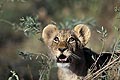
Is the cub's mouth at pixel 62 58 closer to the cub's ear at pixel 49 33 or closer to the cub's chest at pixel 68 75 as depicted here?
the cub's chest at pixel 68 75

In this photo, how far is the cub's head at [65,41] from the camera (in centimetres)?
890

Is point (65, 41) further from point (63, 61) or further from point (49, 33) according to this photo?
point (49, 33)

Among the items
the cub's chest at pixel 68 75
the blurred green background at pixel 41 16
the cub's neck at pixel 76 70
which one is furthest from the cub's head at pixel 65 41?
the blurred green background at pixel 41 16

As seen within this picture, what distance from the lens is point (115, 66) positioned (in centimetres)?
856

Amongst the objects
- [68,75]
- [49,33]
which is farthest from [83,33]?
[68,75]

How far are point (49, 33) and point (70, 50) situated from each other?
34.3 inches

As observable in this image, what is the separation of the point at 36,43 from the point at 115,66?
27.3 ft

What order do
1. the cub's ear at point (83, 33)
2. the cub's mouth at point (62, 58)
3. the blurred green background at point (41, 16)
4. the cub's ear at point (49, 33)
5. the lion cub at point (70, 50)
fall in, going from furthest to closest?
the blurred green background at point (41, 16), the cub's ear at point (49, 33), the cub's ear at point (83, 33), the lion cub at point (70, 50), the cub's mouth at point (62, 58)

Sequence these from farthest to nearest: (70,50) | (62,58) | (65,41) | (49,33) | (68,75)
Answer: (49,33) < (68,75) < (65,41) < (70,50) < (62,58)

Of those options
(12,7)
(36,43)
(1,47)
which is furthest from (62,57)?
(12,7)

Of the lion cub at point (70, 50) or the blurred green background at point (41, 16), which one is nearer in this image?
the lion cub at point (70, 50)

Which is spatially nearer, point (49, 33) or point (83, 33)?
point (83, 33)

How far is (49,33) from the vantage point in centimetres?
982

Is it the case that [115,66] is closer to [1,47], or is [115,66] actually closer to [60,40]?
[60,40]
